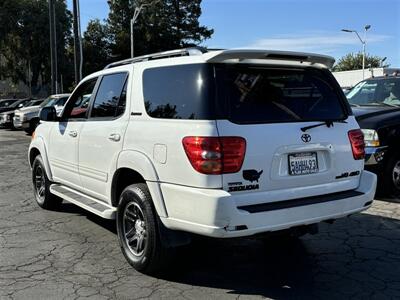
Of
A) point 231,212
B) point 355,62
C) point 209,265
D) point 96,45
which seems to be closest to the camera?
point 231,212

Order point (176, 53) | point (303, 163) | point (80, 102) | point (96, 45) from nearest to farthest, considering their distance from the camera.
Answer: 1. point (303, 163)
2. point (176, 53)
3. point (80, 102)
4. point (96, 45)

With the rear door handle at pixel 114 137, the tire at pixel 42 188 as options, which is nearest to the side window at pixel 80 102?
the rear door handle at pixel 114 137

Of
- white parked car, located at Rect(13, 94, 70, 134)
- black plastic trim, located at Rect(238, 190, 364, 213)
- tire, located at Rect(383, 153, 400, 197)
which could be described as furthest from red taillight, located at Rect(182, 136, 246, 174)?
white parked car, located at Rect(13, 94, 70, 134)

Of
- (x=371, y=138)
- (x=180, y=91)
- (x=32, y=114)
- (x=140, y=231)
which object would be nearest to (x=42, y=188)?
(x=140, y=231)

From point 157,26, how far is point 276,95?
60.4m

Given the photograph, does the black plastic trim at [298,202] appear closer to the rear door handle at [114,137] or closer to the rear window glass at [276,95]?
the rear window glass at [276,95]

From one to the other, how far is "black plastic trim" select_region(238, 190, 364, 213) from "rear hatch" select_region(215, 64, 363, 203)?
0.14 ft

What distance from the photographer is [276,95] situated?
4.29m

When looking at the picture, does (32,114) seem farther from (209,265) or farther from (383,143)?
(209,265)

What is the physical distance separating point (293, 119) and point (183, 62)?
40.8 inches

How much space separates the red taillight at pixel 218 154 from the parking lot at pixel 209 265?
1.09 meters

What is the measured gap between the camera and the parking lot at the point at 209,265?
4.22m

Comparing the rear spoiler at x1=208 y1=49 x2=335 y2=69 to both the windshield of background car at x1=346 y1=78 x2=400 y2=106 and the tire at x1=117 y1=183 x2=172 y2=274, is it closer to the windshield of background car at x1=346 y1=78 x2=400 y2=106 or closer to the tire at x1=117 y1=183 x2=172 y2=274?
the tire at x1=117 y1=183 x2=172 y2=274

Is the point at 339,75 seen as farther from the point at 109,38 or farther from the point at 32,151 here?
the point at 32,151
